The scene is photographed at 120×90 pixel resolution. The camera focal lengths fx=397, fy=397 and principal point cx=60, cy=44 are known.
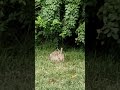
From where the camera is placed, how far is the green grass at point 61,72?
3.40m

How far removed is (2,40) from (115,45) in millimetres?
1140

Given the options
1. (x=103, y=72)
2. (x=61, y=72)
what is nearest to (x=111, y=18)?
(x=103, y=72)

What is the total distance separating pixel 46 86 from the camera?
11.1ft

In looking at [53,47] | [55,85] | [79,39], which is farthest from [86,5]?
[55,85]

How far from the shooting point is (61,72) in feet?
12.0

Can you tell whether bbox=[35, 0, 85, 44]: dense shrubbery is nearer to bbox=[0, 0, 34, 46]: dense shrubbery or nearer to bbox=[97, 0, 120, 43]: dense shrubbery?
bbox=[0, 0, 34, 46]: dense shrubbery

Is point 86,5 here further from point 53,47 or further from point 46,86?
point 46,86

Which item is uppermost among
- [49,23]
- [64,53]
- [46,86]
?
[49,23]

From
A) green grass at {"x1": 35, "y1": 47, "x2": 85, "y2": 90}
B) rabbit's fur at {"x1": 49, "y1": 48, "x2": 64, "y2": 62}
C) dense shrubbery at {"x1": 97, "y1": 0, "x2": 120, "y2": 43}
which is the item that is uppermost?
dense shrubbery at {"x1": 97, "y1": 0, "x2": 120, "y2": 43}

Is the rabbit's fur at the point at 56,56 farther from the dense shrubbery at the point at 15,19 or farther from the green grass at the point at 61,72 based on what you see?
the dense shrubbery at the point at 15,19

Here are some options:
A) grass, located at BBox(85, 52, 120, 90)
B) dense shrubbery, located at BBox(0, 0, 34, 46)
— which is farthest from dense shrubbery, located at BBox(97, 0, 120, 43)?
dense shrubbery, located at BBox(0, 0, 34, 46)

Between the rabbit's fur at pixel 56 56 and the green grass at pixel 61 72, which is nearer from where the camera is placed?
the green grass at pixel 61 72

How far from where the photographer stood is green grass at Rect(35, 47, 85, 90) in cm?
340

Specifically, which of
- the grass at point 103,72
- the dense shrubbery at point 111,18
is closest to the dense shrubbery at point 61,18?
the grass at point 103,72
